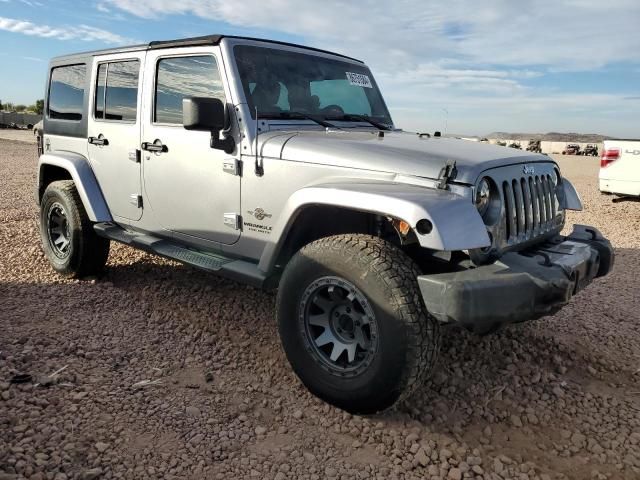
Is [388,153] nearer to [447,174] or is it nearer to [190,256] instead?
[447,174]

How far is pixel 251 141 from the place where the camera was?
337 cm

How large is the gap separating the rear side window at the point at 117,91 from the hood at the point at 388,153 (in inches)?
60.3

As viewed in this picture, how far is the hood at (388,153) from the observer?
2.82m

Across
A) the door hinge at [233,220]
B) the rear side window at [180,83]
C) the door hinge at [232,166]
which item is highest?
the rear side window at [180,83]

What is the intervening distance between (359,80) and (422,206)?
7.23 feet

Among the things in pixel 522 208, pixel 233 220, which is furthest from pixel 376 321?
pixel 233 220

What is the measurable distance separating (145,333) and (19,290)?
153 cm

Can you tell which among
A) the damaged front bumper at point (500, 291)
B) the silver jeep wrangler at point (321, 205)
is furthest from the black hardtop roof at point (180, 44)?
the damaged front bumper at point (500, 291)

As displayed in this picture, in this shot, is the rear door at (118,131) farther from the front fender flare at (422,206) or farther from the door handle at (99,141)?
the front fender flare at (422,206)

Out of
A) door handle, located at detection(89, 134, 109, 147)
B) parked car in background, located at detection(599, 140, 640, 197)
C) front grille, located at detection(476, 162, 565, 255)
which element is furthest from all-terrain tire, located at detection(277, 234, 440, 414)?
parked car in background, located at detection(599, 140, 640, 197)

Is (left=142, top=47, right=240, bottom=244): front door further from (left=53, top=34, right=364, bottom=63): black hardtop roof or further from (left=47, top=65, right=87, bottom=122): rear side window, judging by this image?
(left=47, top=65, right=87, bottom=122): rear side window

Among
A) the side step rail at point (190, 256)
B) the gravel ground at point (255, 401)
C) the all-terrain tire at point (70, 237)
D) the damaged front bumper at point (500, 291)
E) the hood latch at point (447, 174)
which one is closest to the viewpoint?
the damaged front bumper at point (500, 291)

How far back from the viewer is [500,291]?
2.47 m

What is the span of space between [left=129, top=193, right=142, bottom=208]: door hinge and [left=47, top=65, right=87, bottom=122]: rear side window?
112 centimetres
